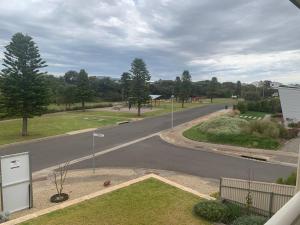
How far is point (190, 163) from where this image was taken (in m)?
23.0

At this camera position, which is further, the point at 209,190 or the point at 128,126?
the point at 128,126

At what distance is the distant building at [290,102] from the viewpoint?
133 ft

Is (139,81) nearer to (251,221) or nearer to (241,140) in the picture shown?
(241,140)

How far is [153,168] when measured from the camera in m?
21.7

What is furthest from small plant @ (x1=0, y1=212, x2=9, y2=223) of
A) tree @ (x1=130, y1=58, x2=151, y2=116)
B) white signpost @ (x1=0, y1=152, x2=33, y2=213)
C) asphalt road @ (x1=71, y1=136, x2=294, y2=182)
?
tree @ (x1=130, y1=58, x2=151, y2=116)

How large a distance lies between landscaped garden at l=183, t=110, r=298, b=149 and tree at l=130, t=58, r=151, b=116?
19.1m

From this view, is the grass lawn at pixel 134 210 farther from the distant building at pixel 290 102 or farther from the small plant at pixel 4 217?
the distant building at pixel 290 102

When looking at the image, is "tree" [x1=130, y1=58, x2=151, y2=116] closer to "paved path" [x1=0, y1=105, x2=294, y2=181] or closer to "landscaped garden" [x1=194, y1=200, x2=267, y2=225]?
"paved path" [x1=0, y1=105, x2=294, y2=181]

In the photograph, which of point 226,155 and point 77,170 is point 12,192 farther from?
point 226,155

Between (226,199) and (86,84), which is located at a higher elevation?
(86,84)

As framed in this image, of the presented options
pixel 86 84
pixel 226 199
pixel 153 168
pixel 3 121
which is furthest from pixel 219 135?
pixel 86 84

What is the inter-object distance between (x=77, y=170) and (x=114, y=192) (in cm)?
782

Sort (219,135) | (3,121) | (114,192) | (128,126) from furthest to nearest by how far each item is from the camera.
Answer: (3,121) → (128,126) → (219,135) → (114,192)

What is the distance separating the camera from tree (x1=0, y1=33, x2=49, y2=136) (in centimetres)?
3297
